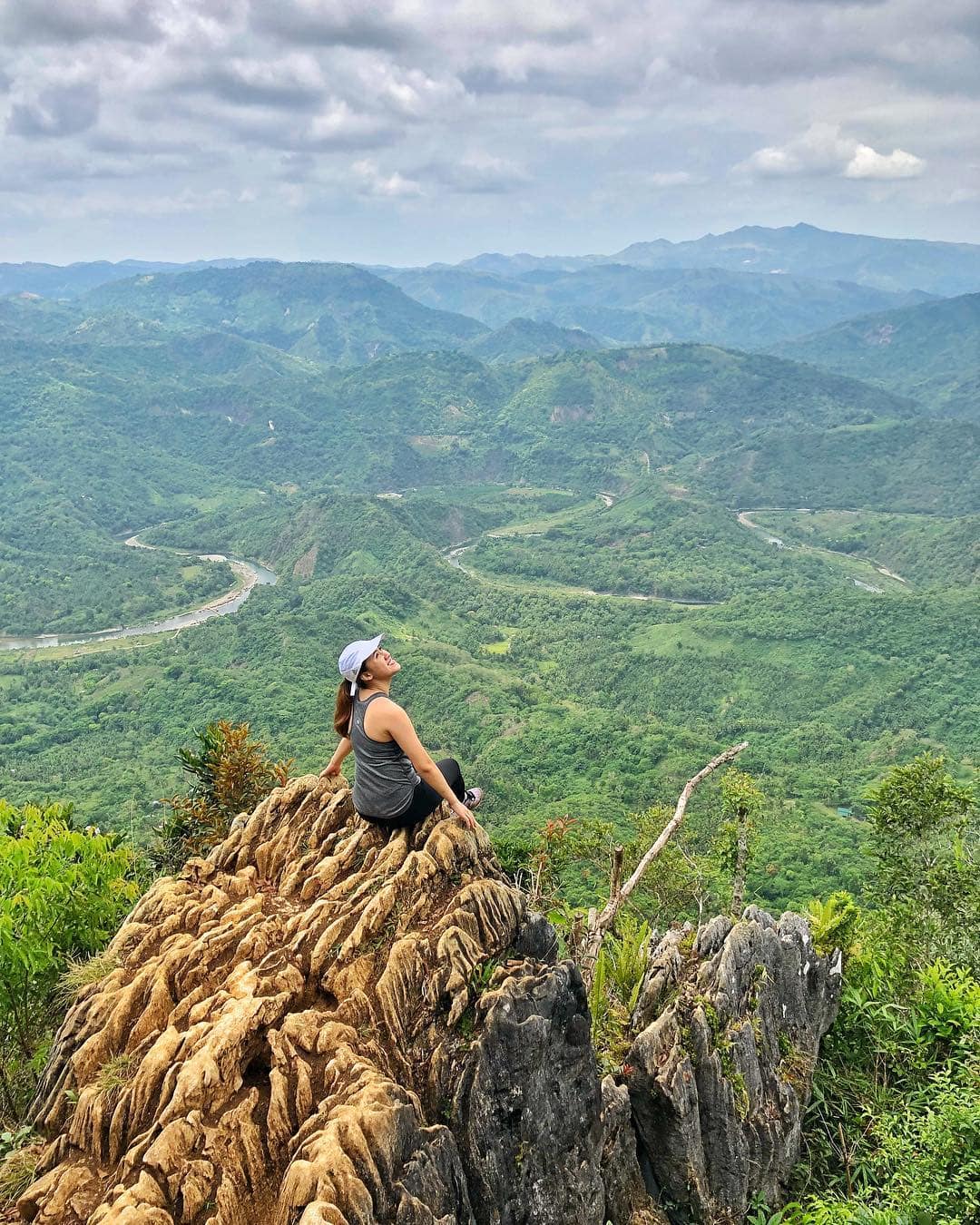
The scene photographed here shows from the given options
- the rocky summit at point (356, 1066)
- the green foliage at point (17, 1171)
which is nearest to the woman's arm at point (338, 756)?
the rocky summit at point (356, 1066)

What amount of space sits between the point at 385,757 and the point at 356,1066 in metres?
3.33

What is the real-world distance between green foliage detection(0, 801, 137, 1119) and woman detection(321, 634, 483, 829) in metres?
8.17

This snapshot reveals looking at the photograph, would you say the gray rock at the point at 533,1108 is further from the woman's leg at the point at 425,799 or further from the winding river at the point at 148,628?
the winding river at the point at 148,628

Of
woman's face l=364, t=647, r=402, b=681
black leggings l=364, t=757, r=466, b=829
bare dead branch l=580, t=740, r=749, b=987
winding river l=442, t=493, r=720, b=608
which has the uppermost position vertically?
woman's face l=364, t=647, r=402, b=681

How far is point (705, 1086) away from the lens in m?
13.2

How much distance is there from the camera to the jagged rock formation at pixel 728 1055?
498 inches

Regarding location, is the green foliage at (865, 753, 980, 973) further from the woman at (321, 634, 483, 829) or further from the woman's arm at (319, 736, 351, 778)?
the woman's arm at (319, 736, 351, 778)

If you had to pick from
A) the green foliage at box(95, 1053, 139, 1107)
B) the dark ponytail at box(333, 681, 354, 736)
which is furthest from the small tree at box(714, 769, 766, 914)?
the green foliage at box(95, 1053, 139, 1107)

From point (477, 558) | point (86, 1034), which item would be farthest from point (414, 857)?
point (477, 558)

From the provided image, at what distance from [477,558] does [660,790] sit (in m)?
119

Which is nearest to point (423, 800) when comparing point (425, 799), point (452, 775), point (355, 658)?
point (425, 799)

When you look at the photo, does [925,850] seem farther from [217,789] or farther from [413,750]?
[413,750]

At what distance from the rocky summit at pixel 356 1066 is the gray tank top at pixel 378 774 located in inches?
19.4

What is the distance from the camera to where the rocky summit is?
750 centimetres
